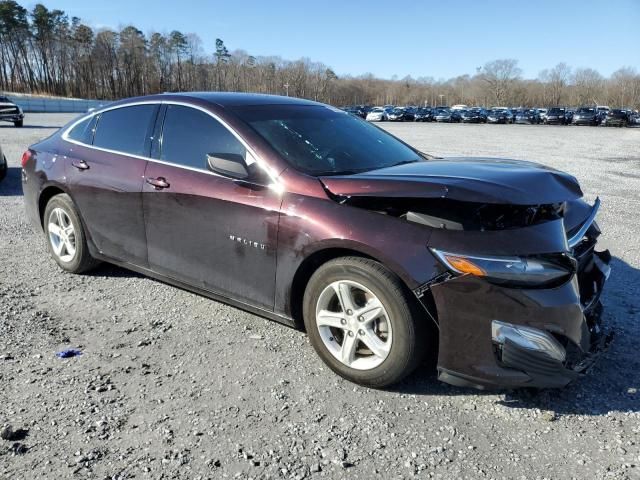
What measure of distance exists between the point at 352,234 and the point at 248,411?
1126 millimetres

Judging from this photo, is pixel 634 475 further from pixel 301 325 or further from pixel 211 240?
pixel 211 240

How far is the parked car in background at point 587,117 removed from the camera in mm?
50594

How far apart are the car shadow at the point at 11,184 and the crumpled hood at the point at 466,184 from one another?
25.1ft

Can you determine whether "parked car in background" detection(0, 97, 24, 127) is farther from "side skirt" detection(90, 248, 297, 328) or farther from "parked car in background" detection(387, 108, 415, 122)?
"parked car in background" detection(387, 108, 415, 122)

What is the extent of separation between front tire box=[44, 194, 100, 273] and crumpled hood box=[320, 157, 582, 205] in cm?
266

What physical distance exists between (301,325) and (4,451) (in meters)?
1.72

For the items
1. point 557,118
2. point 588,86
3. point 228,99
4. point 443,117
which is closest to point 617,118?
point 557,118

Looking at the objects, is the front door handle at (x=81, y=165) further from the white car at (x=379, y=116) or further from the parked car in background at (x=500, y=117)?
the parked car in background at (x=500, y=117)

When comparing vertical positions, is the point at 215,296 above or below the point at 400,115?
below

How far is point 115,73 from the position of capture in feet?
360

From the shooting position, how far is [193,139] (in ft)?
12.5

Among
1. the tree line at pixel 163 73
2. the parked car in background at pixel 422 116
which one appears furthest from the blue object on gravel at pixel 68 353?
the tree line at pixel 163 73

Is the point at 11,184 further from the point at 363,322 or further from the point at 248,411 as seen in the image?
the point at 363,322

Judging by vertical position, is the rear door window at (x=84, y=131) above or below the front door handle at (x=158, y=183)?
above
